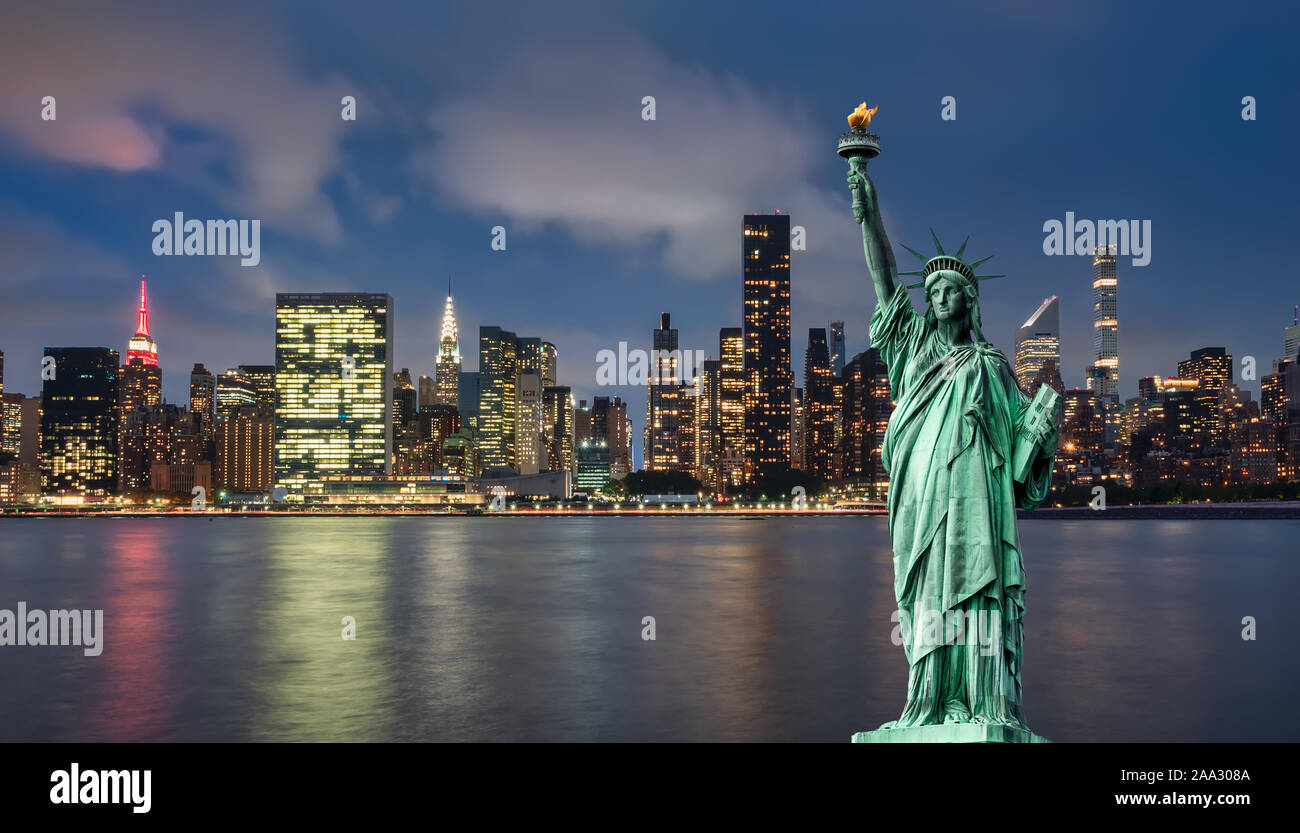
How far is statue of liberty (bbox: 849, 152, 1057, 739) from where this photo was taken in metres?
7.43

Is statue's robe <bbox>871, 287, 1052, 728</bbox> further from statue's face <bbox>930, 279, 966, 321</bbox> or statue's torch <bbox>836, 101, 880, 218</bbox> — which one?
statue's torch <bbox>836, 101, 880, 218</bbox>

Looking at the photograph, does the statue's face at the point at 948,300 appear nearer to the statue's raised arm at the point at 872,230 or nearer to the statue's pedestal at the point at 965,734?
the statue's raised arm at the point at 872,230

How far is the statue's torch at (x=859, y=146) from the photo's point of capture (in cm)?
821

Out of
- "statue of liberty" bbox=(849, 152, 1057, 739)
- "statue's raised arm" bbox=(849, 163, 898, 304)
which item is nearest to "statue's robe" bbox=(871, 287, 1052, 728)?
"statue of liberty" bbox=(849, 152, 1057, 739)

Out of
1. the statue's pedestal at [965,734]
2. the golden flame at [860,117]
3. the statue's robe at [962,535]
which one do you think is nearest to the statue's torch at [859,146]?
the golden flame at [860,117]

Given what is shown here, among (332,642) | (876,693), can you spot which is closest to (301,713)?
(332,642)

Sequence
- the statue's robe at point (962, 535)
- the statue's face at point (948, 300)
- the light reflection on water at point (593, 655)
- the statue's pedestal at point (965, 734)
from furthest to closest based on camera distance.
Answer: the light reflection on water at point (593, 655) → the statue's face at point (948, 300) → the statue's robe at point (962, 535) → the statue's pedestal at point (965, 734)

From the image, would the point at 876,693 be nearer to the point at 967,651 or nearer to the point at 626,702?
the point at 626,702

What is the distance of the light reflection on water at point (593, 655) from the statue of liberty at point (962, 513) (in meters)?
11.6

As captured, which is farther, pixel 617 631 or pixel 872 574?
pixel 872 574

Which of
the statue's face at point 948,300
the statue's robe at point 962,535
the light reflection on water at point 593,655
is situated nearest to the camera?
the statue's robe at point 962,535
